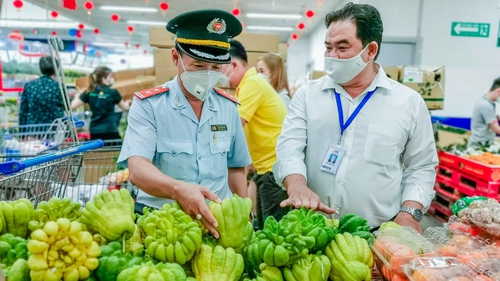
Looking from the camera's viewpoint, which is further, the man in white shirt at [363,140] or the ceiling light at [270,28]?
the ceiling light at [270,28]

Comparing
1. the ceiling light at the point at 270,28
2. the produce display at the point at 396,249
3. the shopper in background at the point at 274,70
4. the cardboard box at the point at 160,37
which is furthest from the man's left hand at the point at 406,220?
the ceiling light at the point at 270,28

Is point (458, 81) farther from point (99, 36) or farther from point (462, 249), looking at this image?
point (99, 36)

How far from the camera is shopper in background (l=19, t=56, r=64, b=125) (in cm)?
496

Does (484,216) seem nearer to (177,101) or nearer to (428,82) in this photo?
(177,101)

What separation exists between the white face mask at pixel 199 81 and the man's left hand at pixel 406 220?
0.99 meters

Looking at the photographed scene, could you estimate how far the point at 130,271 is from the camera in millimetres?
1009

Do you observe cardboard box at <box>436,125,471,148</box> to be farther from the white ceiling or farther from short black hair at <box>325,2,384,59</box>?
the white ceiling

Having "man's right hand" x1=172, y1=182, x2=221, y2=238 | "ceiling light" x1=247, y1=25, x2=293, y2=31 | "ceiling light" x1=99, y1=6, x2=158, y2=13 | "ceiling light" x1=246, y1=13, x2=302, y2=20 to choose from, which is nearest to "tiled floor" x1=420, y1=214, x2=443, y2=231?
"man's right hand" x1=172, y1=182, x2=221, y2=238

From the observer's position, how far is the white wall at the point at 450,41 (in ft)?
26.3

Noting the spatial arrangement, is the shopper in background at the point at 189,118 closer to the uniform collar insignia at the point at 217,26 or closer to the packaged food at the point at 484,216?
the uniform collar insignia at the point at 217,26

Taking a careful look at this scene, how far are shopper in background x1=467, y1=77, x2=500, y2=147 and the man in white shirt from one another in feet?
13.4

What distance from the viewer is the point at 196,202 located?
123 cm

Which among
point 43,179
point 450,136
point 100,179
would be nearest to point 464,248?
point 43,179

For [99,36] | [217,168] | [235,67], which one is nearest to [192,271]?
[217,168]
